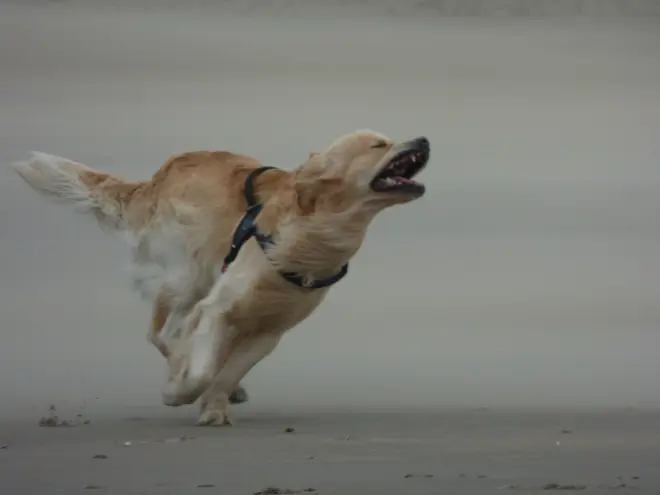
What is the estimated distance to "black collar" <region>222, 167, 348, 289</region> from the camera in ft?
19.9

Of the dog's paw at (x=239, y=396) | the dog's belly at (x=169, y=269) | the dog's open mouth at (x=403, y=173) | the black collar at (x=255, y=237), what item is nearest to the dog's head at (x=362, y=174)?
the dog's open mouth at (x=403, y=173)

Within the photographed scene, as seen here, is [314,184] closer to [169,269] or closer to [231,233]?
[231,233]

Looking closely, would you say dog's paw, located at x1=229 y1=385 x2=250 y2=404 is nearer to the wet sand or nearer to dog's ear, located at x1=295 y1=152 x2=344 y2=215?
the wet sand

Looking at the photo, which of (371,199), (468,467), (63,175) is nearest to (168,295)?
(63,175)

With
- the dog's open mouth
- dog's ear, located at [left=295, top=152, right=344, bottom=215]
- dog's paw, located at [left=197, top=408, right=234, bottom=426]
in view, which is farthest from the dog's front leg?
the dog's open mouth

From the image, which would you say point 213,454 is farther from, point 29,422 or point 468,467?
point 29,422

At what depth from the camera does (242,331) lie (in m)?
6.28

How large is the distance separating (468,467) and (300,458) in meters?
0.63

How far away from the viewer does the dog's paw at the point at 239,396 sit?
7.05 metres

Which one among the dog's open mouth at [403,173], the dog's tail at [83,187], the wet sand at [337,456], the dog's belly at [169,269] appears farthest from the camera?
the dog's tail at [83,187]

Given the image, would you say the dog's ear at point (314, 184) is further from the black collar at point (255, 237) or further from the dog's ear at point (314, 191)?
the black collar at point (255, 237)

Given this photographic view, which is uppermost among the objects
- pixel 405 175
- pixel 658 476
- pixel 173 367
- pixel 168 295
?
pixel 405 175

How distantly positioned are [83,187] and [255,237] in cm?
150

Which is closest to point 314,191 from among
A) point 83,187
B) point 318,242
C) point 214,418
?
point 318,242
